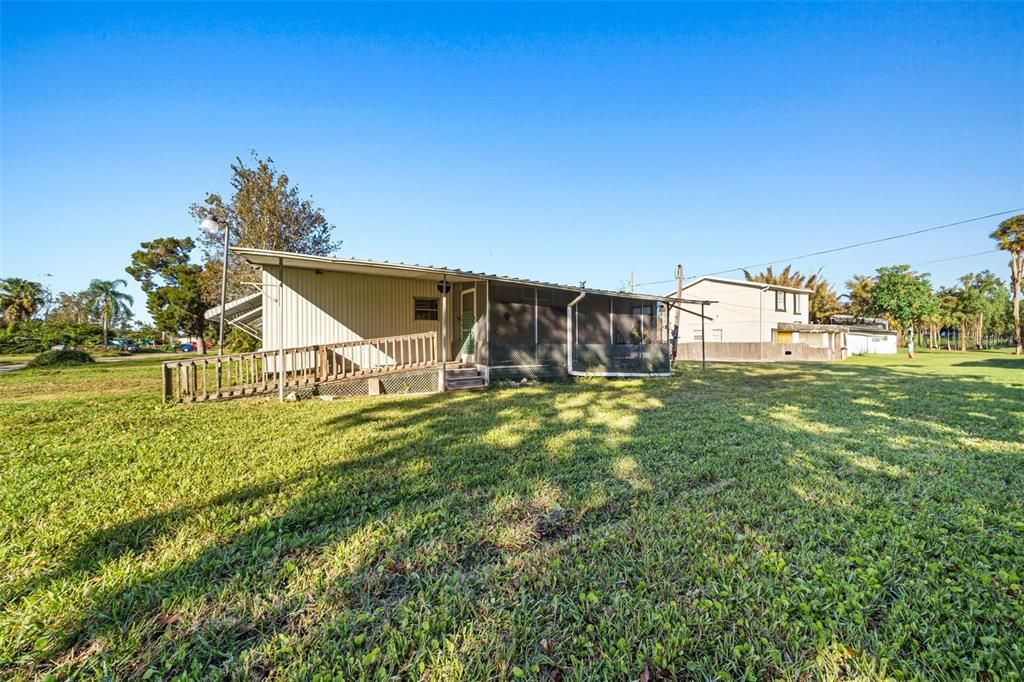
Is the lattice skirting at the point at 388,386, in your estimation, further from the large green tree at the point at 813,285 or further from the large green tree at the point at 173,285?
the large green tree at the point at 813,285

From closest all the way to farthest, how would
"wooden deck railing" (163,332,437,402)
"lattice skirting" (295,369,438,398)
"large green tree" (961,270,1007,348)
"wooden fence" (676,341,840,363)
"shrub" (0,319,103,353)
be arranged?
"wooden deck railing" (163,332,437,402), "lattice skirting" (295,369,438,398), "shrub" (0,319,103,353), "wooden fence" (676,341,840,363), "large green tree" (961,270,1007,348)

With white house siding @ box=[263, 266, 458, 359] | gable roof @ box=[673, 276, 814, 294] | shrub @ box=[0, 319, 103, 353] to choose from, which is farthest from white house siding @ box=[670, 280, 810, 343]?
shrub @ box=[0, 319, 103, 353]

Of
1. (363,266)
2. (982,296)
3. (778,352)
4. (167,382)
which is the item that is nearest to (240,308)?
(167,382)

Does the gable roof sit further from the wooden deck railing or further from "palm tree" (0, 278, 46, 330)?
"palm tree" (0, 278, 46, 330)

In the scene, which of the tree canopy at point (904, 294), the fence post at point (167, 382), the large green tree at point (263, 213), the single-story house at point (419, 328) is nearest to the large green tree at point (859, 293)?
the tree canopy at point (904, 294)

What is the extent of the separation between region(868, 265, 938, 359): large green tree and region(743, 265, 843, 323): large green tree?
4923mm

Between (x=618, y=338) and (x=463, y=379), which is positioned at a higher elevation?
(x=618, y=338)

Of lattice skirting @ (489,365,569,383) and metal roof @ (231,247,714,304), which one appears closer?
metal roof @ (231,247,714,304)

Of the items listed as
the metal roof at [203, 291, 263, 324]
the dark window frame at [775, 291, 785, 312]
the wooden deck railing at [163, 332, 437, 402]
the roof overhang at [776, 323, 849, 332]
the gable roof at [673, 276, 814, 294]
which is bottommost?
the wooden deck railing at [163, 332, 437, 402]

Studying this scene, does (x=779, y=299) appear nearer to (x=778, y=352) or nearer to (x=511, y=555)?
(x=778, y=352)

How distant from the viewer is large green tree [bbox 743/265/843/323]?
1465 inches

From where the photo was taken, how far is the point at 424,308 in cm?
1061

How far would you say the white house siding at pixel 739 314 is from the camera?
2573 centimetres

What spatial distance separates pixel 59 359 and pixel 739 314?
3570 centimetres
